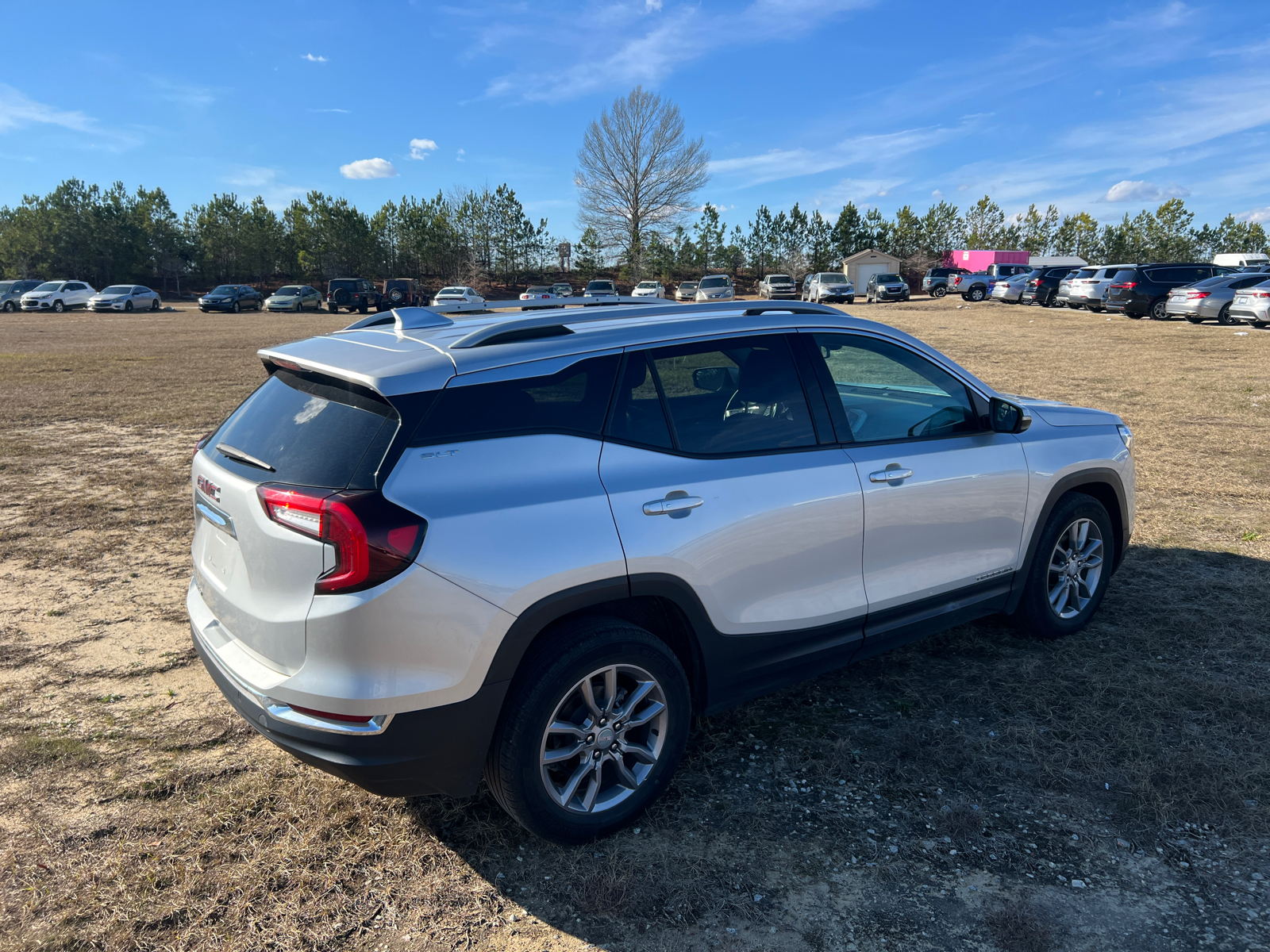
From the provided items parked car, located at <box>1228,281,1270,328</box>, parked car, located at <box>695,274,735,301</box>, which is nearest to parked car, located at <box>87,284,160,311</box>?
parked car, located at <box>695,274,735,301</box>

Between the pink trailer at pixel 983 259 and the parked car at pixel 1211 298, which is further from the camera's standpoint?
the pink trailer at pixel 983 259

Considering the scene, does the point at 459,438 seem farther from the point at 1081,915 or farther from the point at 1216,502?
the point at 1216,502

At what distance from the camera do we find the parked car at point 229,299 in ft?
150

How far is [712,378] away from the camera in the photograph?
3.26 m

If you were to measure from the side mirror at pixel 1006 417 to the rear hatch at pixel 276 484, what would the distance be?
2.82m

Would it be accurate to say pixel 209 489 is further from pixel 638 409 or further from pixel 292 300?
pixel 292 300

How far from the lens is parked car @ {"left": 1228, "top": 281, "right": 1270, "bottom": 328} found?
74.9 feet

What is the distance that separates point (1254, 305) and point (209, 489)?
93.1 ft

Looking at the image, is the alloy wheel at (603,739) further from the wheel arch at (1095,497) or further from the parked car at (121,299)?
the parked car at (121,299)

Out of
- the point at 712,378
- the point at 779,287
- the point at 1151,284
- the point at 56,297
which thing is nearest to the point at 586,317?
the point at 712,378

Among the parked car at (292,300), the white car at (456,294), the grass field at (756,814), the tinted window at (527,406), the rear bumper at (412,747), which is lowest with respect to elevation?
the parked car at (292,300)

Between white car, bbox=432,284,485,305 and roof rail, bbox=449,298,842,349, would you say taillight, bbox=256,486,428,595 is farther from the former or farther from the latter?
white car, bbox=432,284,485,305

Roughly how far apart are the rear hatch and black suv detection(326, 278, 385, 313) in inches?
1707

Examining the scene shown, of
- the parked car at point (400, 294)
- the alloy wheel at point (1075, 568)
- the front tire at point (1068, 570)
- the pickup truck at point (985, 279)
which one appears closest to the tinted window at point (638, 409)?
the front tire at point (1068, 570)
